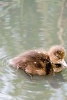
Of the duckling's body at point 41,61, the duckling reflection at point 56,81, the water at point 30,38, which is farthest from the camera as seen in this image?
the duckling's body at point 41,61

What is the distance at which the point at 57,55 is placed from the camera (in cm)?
260

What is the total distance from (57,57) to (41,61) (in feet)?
0.41

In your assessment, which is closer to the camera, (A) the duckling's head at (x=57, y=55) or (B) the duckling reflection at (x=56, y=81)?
(B) the duckling reflection at (x=56, y=81)

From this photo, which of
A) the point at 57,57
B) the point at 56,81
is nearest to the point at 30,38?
the point at 57,57

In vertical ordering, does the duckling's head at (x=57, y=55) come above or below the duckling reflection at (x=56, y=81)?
above

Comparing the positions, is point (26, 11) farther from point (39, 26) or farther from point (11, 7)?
point (39, 26)

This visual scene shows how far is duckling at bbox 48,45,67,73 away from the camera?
2.58m

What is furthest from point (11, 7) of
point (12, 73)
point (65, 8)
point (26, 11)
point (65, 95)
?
point (65, 95)

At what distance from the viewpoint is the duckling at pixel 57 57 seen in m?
2.58

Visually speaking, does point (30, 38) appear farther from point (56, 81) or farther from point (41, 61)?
point (56, 81)

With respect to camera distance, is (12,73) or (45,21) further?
(45,21)

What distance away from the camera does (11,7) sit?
421cm

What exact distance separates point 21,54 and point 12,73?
165mm

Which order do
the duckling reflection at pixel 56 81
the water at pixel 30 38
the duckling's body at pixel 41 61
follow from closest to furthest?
the water at pixel 30 38, the duckling reflection at pixel 56 81, the duckling's body at pixel 41 61
